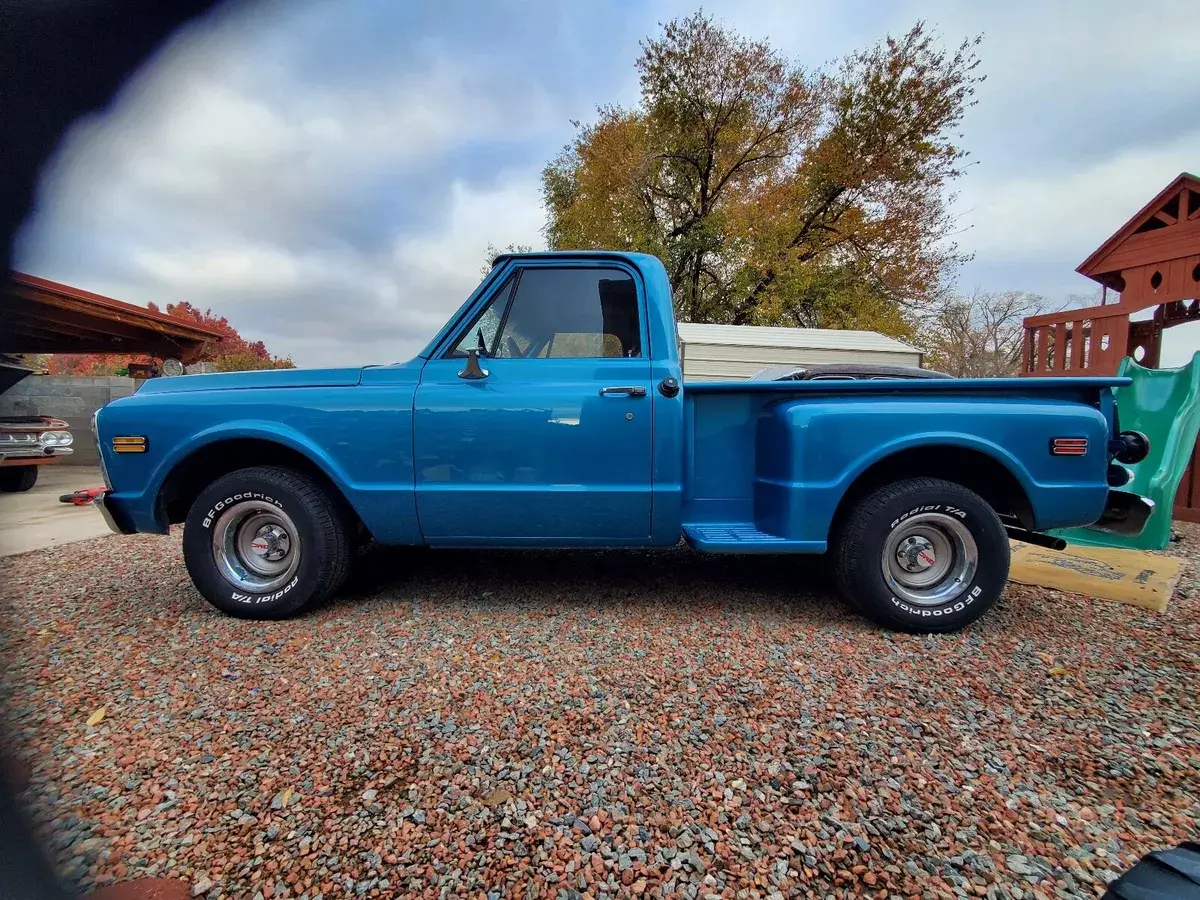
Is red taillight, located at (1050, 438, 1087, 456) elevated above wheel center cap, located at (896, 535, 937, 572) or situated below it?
above

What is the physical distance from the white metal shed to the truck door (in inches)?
241

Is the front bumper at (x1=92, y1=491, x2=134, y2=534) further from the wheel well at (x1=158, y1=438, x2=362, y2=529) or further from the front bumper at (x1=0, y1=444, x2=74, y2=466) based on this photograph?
the front bumper at (x1=0, y1=444, x2=74, y2=466)

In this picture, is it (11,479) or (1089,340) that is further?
(1089,340)

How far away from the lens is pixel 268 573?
10.2 feet

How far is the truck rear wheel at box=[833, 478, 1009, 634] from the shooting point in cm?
283

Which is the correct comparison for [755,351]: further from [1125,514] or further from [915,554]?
[915,554]

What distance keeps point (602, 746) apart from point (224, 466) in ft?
9.07

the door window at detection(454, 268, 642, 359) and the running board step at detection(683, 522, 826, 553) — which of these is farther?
the door window at detection(454, 268, 642, 359)

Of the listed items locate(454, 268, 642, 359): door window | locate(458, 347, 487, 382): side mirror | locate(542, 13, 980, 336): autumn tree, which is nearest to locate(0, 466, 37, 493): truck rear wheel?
locate(458, 347, 487, 382): side mirror

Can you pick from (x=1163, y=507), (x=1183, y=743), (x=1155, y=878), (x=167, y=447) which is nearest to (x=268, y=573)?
(x=167, y=447)

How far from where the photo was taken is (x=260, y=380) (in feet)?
10.2

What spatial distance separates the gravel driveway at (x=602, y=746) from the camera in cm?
146

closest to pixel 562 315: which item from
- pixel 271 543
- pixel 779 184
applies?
pixel 271 543

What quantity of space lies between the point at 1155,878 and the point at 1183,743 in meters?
A: 1.31
